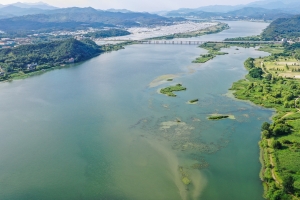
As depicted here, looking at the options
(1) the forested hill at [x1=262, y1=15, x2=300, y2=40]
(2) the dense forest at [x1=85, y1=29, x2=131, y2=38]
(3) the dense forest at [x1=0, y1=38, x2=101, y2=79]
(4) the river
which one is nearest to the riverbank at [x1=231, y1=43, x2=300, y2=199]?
(4) the river

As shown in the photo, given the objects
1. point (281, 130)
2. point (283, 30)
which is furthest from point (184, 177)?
point (283, 30)

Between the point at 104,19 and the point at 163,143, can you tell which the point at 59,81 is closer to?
the point at 163,143

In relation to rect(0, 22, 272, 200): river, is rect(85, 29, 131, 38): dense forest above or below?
above

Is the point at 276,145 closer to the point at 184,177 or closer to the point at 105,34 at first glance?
the point at 184,177

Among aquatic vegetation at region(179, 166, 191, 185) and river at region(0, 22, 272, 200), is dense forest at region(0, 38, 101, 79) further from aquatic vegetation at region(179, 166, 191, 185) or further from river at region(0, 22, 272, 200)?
aquatic vegetation at region(179, 166, 191, 185)

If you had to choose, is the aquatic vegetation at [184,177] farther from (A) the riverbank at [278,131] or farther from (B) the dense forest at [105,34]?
(B) the dense forest at [105,34]

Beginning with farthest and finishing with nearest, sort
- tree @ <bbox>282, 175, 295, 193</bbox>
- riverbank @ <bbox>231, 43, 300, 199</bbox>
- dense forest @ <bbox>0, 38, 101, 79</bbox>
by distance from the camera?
dense forest @ <bbox>0, 38, 101, 79</bbox> < riverbank @ <bbox>231, 43, 300, 199</bbox> < tree @ <bbox>282, 175, 295, 193</bbox>

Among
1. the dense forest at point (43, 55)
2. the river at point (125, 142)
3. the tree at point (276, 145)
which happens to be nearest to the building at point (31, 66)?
the dense forest at point (43, 55)

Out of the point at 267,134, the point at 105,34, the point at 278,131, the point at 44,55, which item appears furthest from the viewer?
the point at 105,34

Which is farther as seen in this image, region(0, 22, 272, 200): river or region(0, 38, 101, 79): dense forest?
region(0, 38, 101, 79): dense forest
